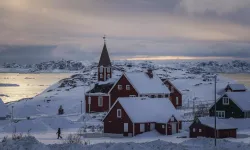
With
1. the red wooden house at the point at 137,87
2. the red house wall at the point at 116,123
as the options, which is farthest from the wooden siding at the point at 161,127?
the red wooden house at the point at 137,87

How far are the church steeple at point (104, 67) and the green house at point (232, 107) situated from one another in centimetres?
1969

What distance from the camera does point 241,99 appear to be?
59.4 m

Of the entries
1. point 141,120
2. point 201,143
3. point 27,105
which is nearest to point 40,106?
point 27,105

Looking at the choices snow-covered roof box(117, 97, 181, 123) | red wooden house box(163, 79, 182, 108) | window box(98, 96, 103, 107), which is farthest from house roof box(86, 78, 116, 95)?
snow-covered roof box(117, 97, 181, 123)

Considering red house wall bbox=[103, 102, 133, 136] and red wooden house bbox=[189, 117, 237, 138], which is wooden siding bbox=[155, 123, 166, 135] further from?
red wooden house bbox=[189, 117, 237, 138]

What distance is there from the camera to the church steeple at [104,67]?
74.1 metres

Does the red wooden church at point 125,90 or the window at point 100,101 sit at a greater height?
the red wooden church at point 125,90

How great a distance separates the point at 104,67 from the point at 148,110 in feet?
73.4

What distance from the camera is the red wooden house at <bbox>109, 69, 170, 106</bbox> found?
65.7 meters

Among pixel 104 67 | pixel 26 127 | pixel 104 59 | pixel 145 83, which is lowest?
pixel 26 127

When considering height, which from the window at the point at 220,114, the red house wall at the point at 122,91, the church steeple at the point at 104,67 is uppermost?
the church steeple at the point at 104,67

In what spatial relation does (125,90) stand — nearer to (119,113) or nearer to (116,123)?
(119,113)

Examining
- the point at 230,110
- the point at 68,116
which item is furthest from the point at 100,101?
the point at 230,110

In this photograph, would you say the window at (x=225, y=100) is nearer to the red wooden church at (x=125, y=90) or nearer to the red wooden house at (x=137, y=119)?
the red wooden house at (x=137, y=119)
